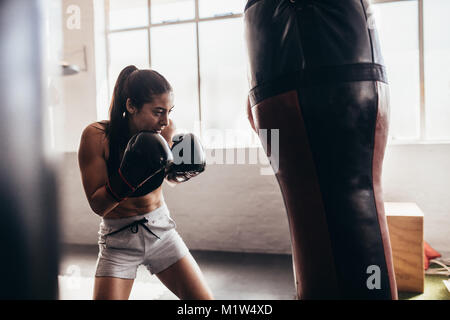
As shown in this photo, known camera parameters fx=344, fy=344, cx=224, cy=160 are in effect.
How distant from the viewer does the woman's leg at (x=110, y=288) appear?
1135 millimetres

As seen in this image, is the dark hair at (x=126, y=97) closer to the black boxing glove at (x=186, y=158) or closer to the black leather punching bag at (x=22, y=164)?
the black boxing glove at (x=186, y=158)

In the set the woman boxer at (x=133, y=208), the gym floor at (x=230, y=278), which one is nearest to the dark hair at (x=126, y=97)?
the woman boxer at (x=133, y=208)

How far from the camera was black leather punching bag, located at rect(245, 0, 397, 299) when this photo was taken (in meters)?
0.62

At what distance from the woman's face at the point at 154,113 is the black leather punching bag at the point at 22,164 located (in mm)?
909

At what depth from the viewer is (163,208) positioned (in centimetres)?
139

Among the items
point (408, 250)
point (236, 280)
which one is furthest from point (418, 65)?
point (236, 280)

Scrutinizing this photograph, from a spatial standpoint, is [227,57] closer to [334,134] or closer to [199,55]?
[199,55]

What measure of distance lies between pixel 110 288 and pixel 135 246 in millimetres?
160

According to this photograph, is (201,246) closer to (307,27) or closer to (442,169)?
(442,169)

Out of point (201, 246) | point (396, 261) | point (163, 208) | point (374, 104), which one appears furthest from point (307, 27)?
point (201, 246)

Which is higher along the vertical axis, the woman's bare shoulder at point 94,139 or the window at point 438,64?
the window at point 438,64

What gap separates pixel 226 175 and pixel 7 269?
126 inches

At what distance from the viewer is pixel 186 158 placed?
55.1 inches

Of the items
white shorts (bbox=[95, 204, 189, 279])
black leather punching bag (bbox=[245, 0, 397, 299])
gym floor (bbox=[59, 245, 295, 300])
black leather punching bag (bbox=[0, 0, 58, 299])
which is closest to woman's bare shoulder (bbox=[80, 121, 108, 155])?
white shorts (bbox=[95, 204, 189, 279])
